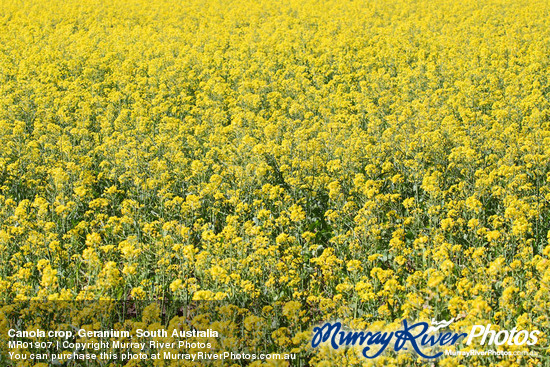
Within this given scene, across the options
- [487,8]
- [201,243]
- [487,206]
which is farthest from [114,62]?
[487,8]

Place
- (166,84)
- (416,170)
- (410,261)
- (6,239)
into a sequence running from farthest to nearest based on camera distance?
(166,84), (416,170), (410,261), (6,239)

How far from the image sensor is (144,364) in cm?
542

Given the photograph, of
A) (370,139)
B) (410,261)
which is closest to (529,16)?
(370,139)

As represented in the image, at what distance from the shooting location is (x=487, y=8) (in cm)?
2217

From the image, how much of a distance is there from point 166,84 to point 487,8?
1452cm

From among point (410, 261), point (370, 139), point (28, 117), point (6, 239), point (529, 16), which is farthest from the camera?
point (529, 16)

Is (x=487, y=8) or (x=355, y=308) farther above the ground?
(x=487, y=8)

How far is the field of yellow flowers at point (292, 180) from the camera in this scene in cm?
605

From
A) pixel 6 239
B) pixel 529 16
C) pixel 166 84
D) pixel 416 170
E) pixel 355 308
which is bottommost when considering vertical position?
pixel 355 308

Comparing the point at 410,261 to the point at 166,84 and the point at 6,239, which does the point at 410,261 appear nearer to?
the point at 6,239

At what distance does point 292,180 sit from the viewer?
8.48 meters

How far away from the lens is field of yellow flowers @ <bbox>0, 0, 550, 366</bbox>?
6.05 m

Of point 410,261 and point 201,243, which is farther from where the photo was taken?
point 201,243

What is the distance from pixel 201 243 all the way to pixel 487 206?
446 centimetres
